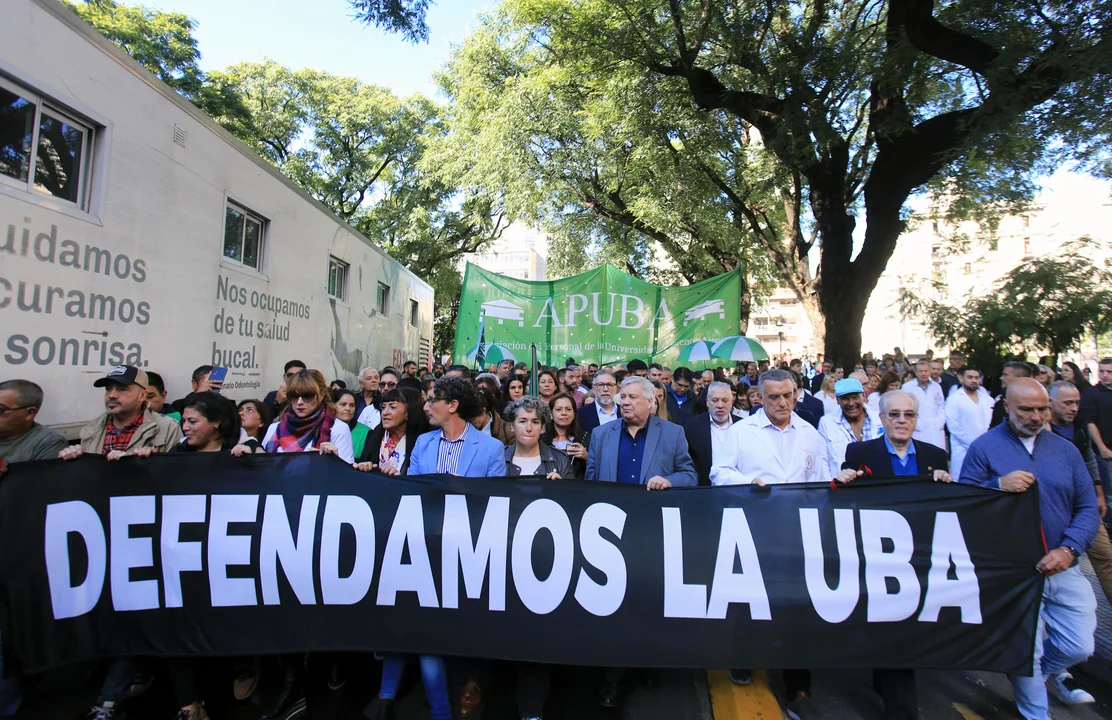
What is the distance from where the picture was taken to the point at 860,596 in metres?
3.08

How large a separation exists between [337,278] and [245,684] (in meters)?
6.84

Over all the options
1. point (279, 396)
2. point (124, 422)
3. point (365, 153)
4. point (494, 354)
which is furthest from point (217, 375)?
point (365, 153)

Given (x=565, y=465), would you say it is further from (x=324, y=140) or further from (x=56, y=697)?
(x=324, y=140)


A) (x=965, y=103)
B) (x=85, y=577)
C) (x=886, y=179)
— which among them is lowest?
(x=85, y=577)

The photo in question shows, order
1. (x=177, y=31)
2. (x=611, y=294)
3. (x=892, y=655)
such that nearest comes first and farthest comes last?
(x=892, y=655)
(x=611, y=294)
(x=177, y=31)

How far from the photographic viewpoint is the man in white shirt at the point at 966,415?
6730mm

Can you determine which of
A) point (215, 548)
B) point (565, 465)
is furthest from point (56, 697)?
point (565, 465)

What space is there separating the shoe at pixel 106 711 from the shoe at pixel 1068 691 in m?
4.93

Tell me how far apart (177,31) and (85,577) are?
73.3ft

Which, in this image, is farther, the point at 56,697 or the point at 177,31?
the point at 177,31

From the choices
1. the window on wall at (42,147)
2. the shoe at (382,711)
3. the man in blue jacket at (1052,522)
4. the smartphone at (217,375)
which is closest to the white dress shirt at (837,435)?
the man in blue jacket at (1052,522)

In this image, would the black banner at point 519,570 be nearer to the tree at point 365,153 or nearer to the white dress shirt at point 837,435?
the white dress shirt at point 837,435

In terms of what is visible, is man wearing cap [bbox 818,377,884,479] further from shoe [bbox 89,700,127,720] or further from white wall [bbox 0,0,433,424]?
white wall [bbox 0,0,433,424]

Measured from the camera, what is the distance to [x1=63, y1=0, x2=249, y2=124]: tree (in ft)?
61.6
